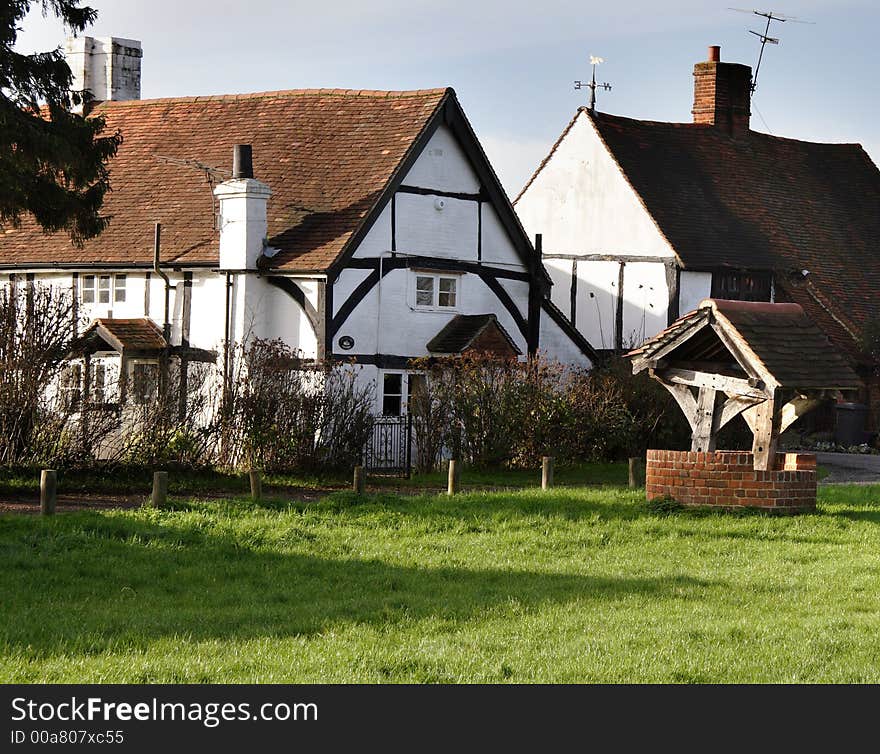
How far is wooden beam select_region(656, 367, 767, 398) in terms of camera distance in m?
17.3

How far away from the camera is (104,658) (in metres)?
9.70

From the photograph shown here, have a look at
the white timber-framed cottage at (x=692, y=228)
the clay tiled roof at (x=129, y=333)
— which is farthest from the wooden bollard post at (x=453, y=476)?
the white timber-framed cottage at (x=692, y=228)

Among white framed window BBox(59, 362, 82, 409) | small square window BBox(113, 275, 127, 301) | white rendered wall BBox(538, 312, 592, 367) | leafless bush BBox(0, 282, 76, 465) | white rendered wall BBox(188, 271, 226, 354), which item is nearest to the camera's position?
leafless bush BBox(0, 282, 76, 465)

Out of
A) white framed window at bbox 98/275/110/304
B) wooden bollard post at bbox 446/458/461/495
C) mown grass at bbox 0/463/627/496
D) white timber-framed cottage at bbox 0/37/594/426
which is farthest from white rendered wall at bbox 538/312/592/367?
wooden bollard post at bbox 446/458/461/495

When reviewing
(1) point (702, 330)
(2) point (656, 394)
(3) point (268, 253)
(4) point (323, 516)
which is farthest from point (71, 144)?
(2) point (656, 394)

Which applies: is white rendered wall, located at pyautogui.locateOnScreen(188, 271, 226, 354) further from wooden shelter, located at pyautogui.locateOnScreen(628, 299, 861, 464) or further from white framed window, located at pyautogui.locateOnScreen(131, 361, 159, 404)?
wooden shelter, located at pyautogui.locateOnScreen(628, 299, 861, 464)

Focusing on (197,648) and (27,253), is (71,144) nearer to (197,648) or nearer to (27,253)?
(27,253)

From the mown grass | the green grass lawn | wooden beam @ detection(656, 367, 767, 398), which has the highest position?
wooden beam @ detection(656, 367, 767, 398)

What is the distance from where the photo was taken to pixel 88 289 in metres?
29.0

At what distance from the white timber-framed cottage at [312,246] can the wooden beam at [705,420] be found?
964cm

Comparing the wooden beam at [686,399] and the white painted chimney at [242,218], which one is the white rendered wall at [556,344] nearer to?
the white painted chimney at [242,218]

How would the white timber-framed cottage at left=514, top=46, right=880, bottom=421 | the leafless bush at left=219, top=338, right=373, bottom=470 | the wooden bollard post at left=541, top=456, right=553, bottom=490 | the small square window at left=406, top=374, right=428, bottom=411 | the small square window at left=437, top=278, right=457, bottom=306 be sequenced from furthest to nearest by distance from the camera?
1. the white timber-framed cottage at left=514, top=46, right=880, bottom=421
2. the small square window at left=437, top=278, right=457, bottom=306
3. the small square window at left=406, top=374, right=428, bottom=411
4. the leafless bush at left=219, top=338, right=373, bottom=470
5. the wooden bollard post at left=541, top=456, right=553, bottom=490

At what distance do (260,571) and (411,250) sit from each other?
592 inches

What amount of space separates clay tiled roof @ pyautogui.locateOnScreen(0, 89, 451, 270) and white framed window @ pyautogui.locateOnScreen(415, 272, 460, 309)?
6.95 ft
